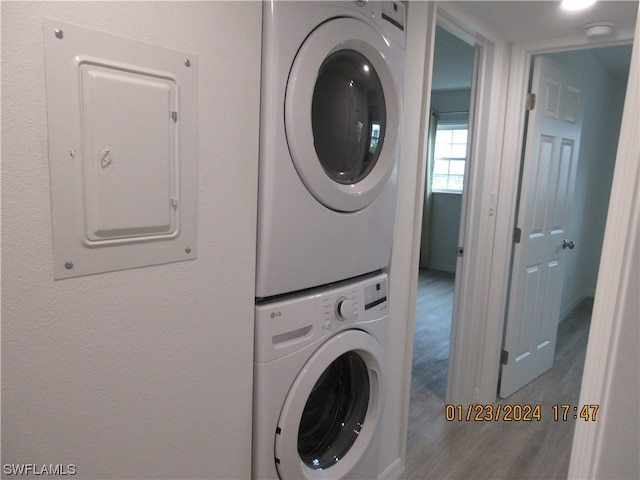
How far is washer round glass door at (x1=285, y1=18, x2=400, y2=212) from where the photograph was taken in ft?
3.79

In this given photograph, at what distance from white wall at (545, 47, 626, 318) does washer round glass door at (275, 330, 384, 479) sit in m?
3.18

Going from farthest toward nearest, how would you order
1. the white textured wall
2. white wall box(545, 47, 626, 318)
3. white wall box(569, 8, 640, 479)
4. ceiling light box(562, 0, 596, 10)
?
white wall box(545, 47, 626, 318) → ceiling light box(562, 0, 596, 10) → the white textured wall → white wall box(569, 8, 640, 479)

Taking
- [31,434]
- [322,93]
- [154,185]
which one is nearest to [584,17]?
[322,93]

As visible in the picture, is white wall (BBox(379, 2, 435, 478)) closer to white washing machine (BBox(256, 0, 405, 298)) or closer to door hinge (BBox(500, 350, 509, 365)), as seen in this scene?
white washing machine (BBox(256, 0, 405, 298))

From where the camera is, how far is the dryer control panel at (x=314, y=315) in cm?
122

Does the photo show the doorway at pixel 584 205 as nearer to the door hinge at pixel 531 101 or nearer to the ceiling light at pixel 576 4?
the door hinge at pixel 531 101

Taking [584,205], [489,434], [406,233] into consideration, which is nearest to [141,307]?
[406,233]

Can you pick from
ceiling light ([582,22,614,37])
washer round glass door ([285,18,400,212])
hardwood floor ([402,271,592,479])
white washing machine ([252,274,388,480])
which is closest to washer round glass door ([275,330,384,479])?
white washing machine ([252,274,388,480])

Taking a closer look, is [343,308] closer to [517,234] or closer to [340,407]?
[340,407]

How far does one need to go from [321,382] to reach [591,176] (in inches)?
158

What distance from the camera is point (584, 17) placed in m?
1.98

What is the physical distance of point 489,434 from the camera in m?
2.38

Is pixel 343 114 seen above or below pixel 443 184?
above

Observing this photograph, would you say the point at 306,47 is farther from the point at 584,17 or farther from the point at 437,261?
the point at 437,261
